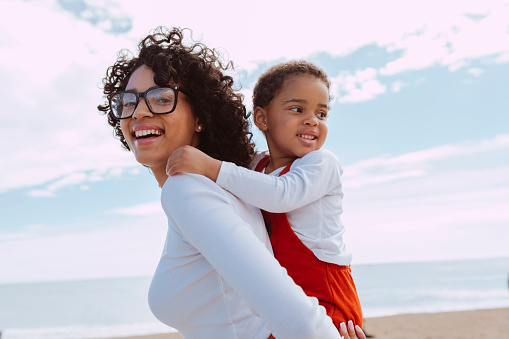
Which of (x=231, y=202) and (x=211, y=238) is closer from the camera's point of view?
(x=211, y=238)

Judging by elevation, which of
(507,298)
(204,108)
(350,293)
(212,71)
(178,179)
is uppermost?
(212,71)

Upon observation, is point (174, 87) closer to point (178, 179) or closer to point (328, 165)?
point (178, 179)

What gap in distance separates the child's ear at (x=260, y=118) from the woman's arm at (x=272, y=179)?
0.45 meters

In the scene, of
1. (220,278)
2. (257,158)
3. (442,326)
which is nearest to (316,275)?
(220,278)

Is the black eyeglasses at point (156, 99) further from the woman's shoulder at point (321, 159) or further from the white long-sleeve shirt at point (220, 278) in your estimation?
the woman's shoulder at point (321, 159)

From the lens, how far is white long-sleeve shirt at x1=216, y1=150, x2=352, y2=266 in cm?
171

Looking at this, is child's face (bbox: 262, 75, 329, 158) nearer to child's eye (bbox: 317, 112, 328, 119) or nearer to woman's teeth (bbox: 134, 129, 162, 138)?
child's eye (bbox: 317, 112, 328, 119)

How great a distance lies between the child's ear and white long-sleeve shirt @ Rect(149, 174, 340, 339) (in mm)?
890

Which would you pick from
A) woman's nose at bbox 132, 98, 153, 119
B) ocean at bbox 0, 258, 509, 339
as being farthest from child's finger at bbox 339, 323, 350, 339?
ocean at bbox 0, 258, 509, 339

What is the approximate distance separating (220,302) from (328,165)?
0.89 meters

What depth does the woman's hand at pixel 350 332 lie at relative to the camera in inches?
70.0

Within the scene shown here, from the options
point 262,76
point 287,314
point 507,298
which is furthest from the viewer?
point 507,298

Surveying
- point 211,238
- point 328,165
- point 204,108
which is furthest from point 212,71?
point 211,238

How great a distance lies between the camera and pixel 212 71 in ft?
6.81
